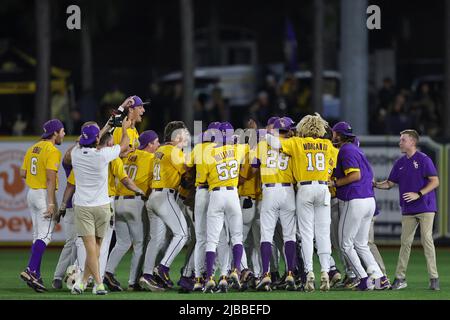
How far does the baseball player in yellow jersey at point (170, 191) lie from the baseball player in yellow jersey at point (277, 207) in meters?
1.09

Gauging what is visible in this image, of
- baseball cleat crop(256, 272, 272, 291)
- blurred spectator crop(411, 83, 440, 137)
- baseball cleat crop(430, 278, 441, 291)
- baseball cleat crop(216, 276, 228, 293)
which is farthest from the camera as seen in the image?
blurred spectator crop(411, 83, 440, 137)

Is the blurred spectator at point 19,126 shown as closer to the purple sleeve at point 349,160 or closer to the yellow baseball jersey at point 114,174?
the yellow baseball jersey at point 114,174

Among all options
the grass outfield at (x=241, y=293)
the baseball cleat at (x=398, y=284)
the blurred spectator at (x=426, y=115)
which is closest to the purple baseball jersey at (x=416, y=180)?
the baseball cleat at (x=398, y=284)

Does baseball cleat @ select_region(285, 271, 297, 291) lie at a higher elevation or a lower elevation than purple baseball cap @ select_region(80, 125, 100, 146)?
lower

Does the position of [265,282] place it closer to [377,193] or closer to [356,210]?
[356,210]

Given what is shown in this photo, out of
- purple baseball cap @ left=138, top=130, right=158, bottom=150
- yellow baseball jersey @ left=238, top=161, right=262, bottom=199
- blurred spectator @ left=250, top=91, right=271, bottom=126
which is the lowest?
yellow baseball jersey @ left=238, top=161, right=262, bottom=199

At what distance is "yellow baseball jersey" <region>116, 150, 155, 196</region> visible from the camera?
54.6 feet

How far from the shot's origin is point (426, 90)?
29.9m

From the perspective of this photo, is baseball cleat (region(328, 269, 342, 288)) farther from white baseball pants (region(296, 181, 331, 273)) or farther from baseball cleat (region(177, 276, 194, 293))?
baseball cleat (region(177, 276, 194, 293))

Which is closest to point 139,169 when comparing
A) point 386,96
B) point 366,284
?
point 366,284

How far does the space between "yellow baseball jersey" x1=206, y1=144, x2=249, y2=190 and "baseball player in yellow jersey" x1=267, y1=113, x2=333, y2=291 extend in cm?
54

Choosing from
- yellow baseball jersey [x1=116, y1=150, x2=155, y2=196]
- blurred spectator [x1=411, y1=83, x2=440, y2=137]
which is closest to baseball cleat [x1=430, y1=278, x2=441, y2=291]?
yellow baseball jersey [x1=116, y1=150, x2=155, y2=196]

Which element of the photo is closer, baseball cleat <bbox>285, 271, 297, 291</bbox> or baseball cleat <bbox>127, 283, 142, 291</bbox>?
baseball cleat <bbox>285, 271, 297, 291</bbox>

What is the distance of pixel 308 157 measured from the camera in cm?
1603
